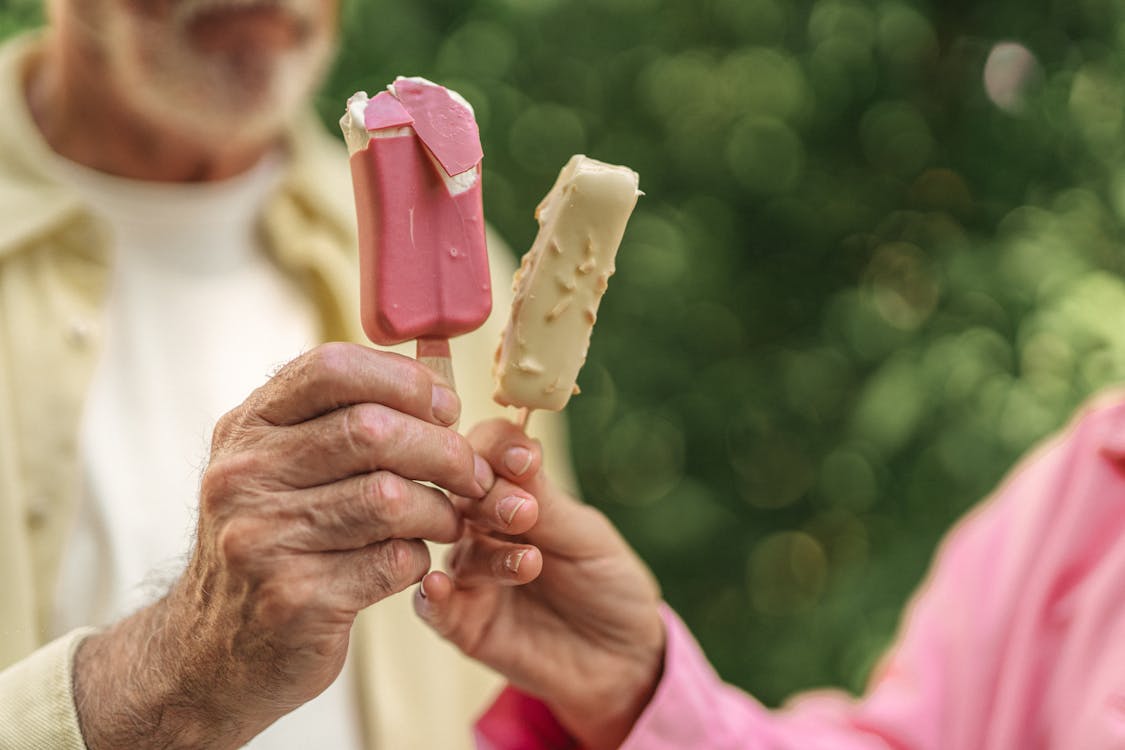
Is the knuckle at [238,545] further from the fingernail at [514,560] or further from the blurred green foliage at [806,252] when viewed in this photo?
the blurred green foliage at [806,252]

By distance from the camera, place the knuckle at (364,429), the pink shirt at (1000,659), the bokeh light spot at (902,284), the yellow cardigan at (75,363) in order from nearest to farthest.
Answer: the knuckle at (364,429), the pink shirt at (1000,659), the yellow cardigan at (75,363), the bokeh light spot at (902,284)

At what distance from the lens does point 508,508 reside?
2.61 ft

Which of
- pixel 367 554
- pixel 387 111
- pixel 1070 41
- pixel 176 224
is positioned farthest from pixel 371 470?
pixel 1070 41

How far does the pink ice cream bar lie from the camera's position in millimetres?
729

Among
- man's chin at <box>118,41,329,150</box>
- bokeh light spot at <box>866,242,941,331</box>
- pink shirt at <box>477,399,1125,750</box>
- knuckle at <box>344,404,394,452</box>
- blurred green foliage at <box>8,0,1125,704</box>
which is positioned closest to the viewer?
knuckle at <box>344,404,394,452</box>

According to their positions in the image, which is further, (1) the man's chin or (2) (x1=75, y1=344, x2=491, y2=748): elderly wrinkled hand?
(1) the man's chin

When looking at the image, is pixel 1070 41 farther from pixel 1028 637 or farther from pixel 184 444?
pixel 184 444

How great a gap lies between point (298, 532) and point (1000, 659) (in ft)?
2.76

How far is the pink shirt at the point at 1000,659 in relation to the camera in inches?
40.4

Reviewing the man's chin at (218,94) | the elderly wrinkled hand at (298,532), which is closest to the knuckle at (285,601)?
the elderly wrinkled hand at (298,532)

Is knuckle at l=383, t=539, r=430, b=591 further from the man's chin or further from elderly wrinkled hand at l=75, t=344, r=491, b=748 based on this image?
the man's chin

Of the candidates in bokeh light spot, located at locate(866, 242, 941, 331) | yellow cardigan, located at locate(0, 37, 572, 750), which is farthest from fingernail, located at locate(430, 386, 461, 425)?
bokeh light spot, located at locate(866, 242, 941, 331)

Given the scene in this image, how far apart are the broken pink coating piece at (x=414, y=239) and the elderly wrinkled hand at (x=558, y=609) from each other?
13cm

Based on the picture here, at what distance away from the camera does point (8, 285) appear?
49.5 inches
